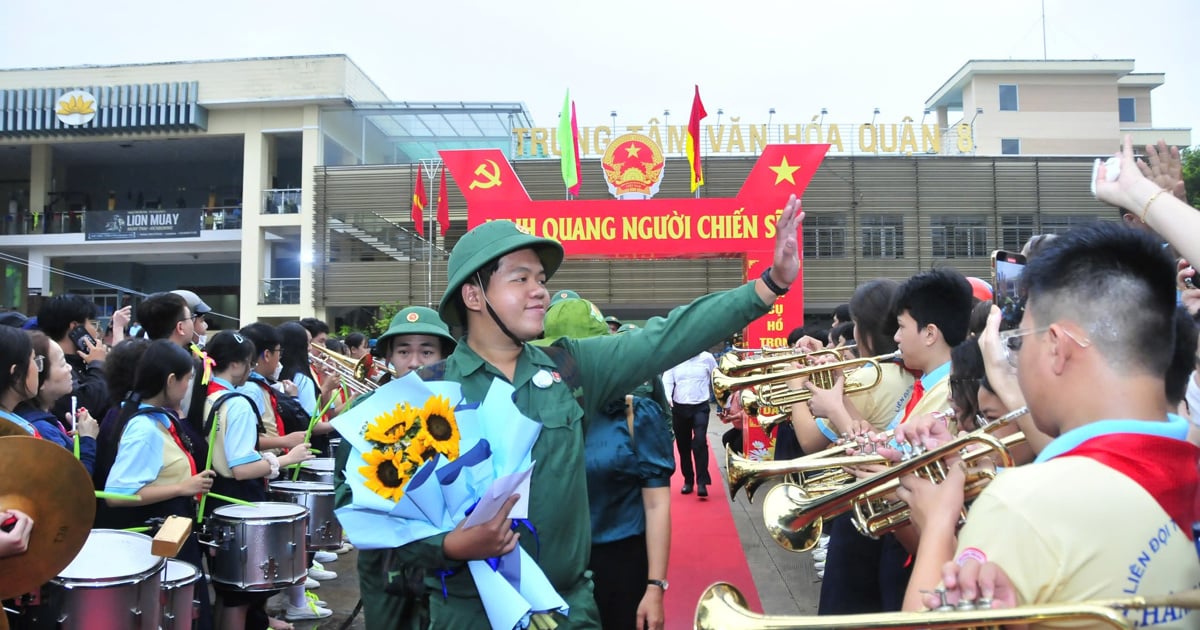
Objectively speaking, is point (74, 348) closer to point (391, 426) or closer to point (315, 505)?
point (315, 505)

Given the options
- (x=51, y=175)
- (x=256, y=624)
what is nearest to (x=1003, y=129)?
(x=256, y=624)

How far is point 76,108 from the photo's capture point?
2495 cm

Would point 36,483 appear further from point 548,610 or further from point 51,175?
point 51,175

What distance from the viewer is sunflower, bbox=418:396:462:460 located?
188cm

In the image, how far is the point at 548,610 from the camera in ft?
6.27

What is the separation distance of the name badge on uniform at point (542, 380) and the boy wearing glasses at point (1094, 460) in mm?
1182

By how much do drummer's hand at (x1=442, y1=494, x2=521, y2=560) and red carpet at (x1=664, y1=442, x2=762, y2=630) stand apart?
271 centimetres

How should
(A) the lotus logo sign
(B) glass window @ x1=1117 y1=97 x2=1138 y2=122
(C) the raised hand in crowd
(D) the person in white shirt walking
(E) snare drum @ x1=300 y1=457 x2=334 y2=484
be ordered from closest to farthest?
1. (C) the raised hand in crowd
2. (E) snare drum @ x1=300 y1=457 x2=334 y2=484
3. (D) the person in white shirt walking
4. (A) the lotus logo sign
5. (B) glass window @ x1=1117 y1=97 x2=1138 y2=122

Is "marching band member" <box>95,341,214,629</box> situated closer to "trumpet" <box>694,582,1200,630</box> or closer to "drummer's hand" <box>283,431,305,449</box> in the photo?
"drummer's hand" <box>283,431,305,449</box>

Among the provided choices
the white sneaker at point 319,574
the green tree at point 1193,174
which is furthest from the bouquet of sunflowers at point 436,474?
the green tree at point 1193,174

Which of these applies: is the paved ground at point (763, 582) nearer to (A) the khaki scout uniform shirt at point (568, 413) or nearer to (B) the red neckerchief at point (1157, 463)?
(A) the khaki scout uniform shirt at point (568, 413)

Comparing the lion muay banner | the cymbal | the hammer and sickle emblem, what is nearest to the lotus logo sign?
the hammer and sickle emblem

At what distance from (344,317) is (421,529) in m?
24.5

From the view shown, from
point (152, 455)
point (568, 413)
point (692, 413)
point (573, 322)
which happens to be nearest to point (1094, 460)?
point (568, 413)
